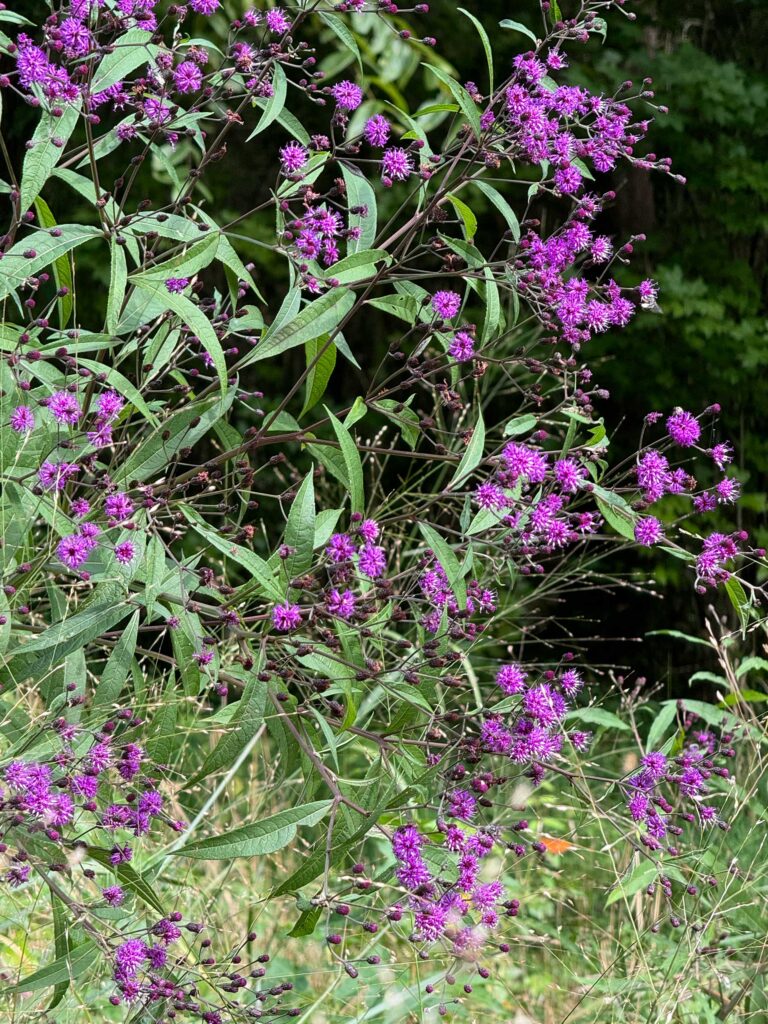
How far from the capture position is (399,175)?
5.89 ft

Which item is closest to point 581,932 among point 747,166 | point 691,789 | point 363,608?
point 691,789

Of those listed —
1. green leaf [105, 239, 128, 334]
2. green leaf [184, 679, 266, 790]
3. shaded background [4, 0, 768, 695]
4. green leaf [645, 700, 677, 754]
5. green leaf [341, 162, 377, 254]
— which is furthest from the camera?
shaded background [4, 0, 768, 695]

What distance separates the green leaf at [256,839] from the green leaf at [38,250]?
2.57ft

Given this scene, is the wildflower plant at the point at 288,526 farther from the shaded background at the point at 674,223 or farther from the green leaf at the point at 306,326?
the shaded background at the point at 674,223

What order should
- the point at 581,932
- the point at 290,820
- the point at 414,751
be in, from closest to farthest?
1. the point at 290,820
2. the point at 414,751
3. the point at 581,932

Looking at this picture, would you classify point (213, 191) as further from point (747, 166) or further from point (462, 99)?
point (462, 99)

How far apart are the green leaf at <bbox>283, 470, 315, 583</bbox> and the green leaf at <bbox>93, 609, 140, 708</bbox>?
0.73 ft

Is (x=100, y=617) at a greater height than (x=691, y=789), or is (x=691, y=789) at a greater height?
(x=691, y=789)

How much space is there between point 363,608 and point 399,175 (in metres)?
0.64

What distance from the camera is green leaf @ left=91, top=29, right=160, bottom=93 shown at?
5.89 ft

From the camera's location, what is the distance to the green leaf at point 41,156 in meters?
1.67

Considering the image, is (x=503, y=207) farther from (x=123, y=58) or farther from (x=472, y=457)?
(x=123, y=58)

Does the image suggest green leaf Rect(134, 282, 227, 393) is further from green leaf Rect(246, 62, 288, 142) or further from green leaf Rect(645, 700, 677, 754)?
green leaf Rect(645, 700, 677, 754)

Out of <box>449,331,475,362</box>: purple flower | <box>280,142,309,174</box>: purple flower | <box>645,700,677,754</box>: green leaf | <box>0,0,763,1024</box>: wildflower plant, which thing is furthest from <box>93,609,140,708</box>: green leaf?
<box>645,700,677,754</box>: green leaf
